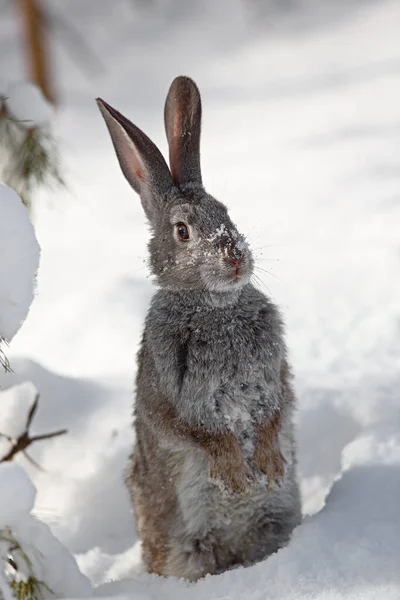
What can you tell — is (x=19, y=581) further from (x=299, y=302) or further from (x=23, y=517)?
(x=299, y=302)

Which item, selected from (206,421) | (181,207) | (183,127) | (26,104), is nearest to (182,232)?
(181,207)

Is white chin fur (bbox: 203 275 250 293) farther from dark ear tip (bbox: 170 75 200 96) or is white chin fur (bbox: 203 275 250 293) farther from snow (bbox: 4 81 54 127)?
snow (bbox: 4 81 54 127)

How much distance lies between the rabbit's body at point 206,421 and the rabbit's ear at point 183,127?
0.50 meters

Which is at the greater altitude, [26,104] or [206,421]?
[26,104]

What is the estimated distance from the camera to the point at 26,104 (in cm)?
351

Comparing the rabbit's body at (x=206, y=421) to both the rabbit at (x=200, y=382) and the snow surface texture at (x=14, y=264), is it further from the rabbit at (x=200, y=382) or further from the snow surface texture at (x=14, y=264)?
the snow surface texture at (x=14, y=264)

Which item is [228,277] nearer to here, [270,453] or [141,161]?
[141,161]

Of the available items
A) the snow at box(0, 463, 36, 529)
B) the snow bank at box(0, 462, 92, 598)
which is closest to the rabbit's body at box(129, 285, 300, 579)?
the snow bank at box(0, 462, 92, 598)

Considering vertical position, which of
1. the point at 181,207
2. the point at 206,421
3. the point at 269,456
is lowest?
the point at 269,456

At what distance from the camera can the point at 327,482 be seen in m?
4.33

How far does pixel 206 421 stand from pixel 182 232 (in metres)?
0.69

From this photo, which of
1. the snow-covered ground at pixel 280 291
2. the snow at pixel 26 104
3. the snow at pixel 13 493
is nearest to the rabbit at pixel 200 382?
the snow-covered ground at pixel 280 291

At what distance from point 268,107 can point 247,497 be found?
5.62 m

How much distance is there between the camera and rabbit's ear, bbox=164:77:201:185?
10.7ft
